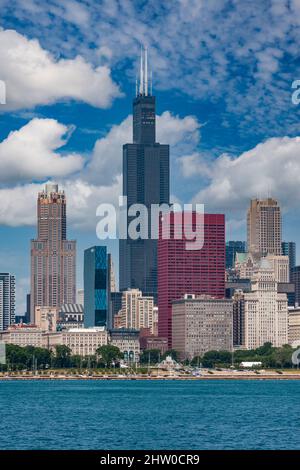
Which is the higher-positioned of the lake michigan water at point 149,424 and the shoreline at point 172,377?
the lake michigan water at point 149,424

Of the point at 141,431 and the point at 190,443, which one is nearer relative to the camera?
the point at 190,443

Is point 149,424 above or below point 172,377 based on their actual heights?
above

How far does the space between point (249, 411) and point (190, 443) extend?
28924mm

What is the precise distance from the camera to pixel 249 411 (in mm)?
85688

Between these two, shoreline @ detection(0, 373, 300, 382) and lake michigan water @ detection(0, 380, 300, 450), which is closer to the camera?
lake michigan water @ detection(0, 380, 300, 450)

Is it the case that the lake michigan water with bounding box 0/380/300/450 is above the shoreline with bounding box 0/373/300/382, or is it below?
above

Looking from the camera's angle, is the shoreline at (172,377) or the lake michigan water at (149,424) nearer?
the lake michigan water at (149,424)

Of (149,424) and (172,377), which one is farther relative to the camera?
(172,377)
